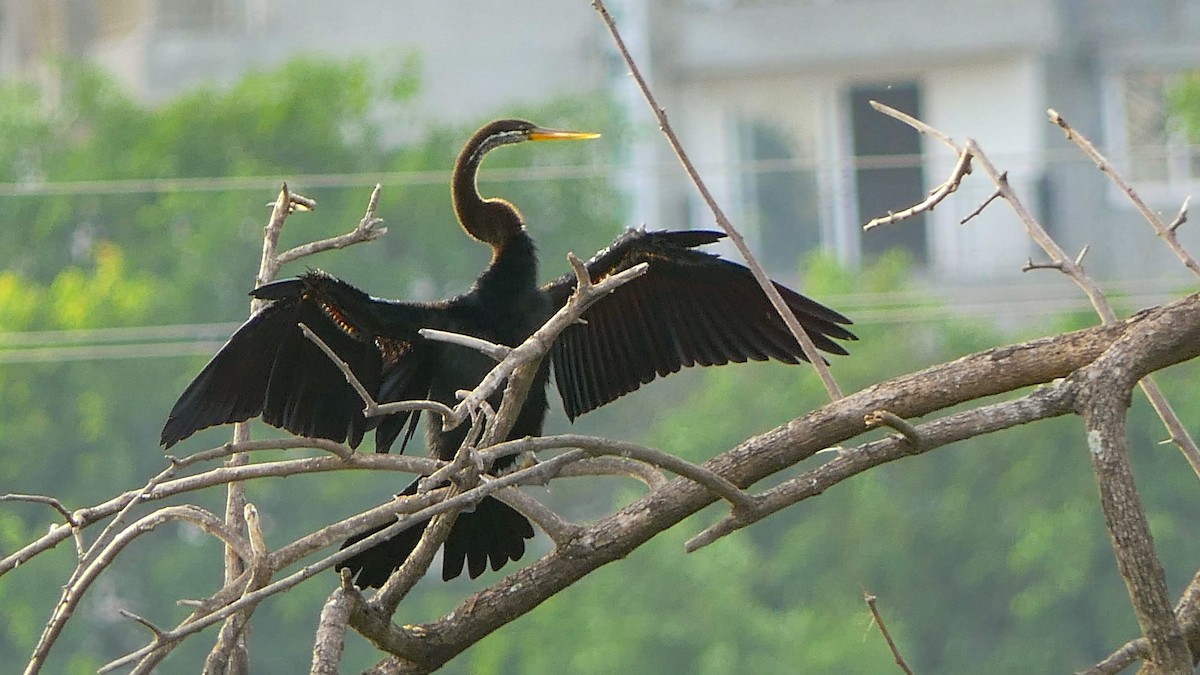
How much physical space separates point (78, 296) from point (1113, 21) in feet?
31.3

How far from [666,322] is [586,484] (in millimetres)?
11528

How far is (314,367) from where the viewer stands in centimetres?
290

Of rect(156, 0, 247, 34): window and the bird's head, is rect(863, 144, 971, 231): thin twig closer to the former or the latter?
the bird's head

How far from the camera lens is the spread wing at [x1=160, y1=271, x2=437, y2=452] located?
106 inches

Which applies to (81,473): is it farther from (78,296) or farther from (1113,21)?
(1113,21)

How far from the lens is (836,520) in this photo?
49.8 feet

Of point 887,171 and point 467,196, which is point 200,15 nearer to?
point 887,171

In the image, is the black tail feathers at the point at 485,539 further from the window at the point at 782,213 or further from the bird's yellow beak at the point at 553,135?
the window at the point at 782,213

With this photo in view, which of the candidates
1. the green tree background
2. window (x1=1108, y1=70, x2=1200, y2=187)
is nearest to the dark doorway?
the green tree background

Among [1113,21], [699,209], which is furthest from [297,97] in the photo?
[1113,21]

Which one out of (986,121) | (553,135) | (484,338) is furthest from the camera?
(986,121)

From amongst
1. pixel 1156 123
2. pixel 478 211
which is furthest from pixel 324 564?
pixel 1156 123

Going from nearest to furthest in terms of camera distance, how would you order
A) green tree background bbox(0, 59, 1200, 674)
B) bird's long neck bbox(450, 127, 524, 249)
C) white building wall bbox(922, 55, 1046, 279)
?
bird's long neck bbox(450, 127, 524, 249) < green tree background bbox(0, 59, 1200, 674) < white building wall bbox(922, 55, 1046, 279)

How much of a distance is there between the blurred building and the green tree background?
79cm
